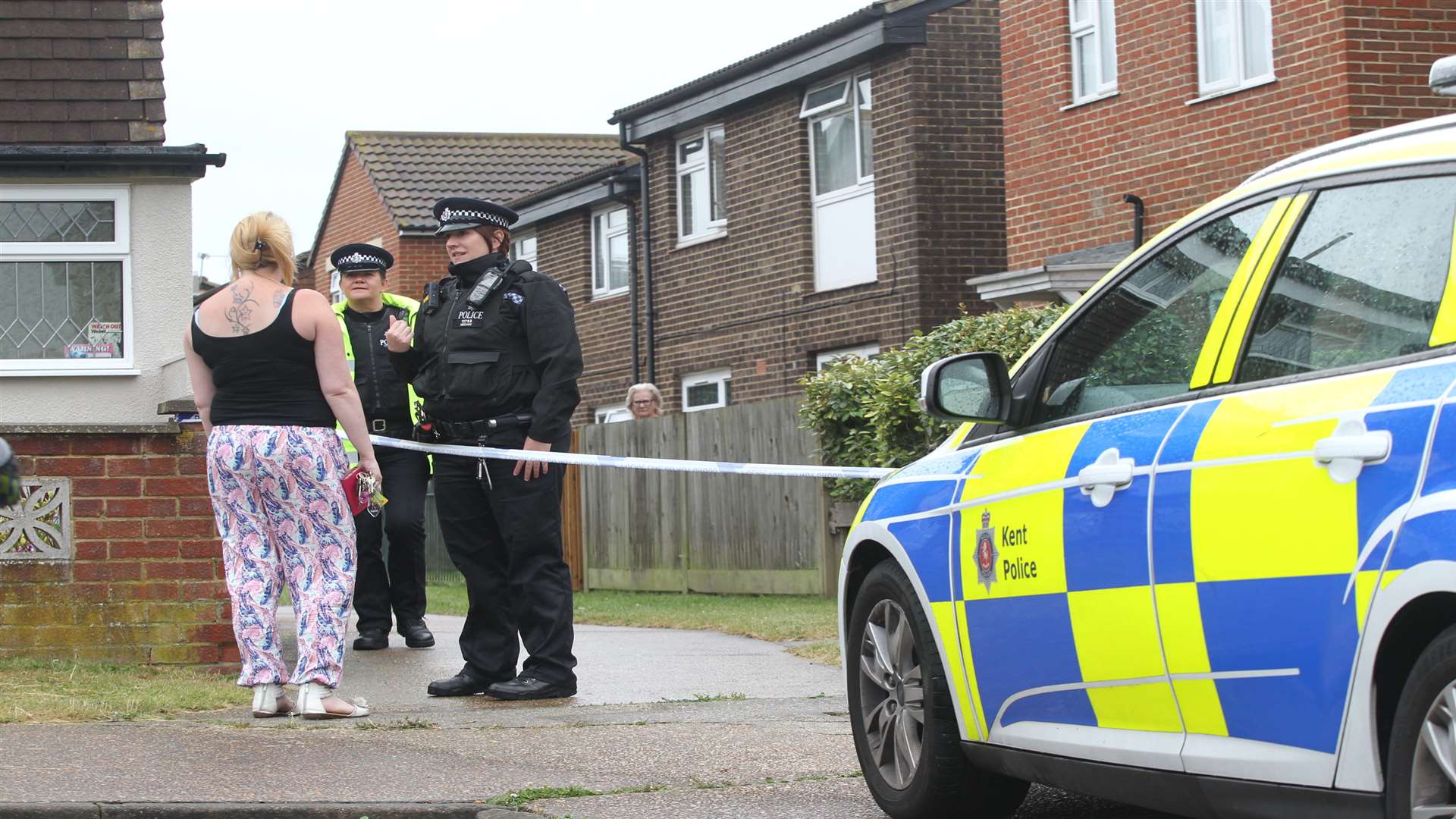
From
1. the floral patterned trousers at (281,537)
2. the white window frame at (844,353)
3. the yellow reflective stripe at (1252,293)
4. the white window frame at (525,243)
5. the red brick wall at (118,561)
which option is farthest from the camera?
the white window frame at (525,243)

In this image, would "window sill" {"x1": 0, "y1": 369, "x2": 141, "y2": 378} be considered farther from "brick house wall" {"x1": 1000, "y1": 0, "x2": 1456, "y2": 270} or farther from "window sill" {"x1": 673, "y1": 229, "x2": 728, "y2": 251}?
"window sill" {"x1": 673, "y1": 229, "x2": 728, "y2": 251}

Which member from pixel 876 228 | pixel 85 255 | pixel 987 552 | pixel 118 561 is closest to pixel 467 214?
pixel 118 561

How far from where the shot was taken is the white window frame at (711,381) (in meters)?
23.0

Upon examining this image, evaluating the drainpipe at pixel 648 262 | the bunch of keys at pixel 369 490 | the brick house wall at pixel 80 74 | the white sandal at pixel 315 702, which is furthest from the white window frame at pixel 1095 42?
the white sandal at pixel 315 702

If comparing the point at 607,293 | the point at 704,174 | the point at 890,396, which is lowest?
the point at 890,396

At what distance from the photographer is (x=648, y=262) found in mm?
24078

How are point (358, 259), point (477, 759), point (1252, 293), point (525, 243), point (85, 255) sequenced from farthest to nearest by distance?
point (525, 243) < point (85, 255) < point (358, 259) < point (477, 759) < point (1252, 293)

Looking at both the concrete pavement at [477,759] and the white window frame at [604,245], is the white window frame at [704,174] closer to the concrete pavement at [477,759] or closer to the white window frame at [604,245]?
the white window frame at [604,245]

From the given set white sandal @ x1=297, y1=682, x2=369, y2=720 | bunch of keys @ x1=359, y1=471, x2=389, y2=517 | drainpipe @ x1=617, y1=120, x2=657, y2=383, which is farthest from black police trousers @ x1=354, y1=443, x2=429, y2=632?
drainpipe @ x1=617, y1=120, x2=657, y2=383

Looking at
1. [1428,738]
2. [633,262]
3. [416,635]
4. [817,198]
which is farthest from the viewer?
[633,262]

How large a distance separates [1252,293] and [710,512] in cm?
1386

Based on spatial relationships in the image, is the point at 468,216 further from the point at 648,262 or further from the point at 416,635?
the point at 648,262

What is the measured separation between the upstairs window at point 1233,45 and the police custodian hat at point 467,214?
906 cm

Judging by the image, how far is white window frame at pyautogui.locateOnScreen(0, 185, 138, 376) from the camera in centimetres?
1152
